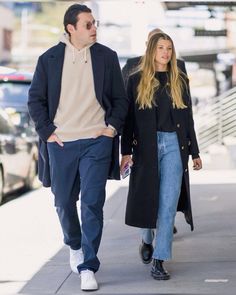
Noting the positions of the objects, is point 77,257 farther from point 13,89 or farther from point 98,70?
point 13,89

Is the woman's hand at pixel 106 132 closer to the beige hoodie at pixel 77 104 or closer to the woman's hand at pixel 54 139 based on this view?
the beige hoodie at pixel 77 104

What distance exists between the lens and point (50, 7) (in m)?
98.8

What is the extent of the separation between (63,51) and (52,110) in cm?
45

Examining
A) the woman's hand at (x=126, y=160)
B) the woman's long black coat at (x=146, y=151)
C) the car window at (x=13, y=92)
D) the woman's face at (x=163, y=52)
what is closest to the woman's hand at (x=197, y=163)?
the woman's long black coat at (x=146, y=151)

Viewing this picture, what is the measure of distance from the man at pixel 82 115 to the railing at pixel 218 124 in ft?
47.9

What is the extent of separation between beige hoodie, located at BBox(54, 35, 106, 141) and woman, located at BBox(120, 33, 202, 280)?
426 mm

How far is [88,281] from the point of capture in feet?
20.6

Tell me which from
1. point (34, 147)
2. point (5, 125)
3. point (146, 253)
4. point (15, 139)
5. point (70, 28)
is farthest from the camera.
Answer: point (34, 147)

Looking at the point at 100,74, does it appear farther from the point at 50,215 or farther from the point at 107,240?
the point at 50,215

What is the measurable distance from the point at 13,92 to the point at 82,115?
1175cm

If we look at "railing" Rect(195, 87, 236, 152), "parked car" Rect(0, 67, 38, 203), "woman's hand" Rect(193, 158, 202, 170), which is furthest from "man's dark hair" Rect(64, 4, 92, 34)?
"railing" Rect(195, 87, 236, 152)

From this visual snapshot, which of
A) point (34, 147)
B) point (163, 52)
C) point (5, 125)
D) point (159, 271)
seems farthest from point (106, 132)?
point (34, 147)

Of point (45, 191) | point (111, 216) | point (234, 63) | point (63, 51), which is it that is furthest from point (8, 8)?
point (63, 51)

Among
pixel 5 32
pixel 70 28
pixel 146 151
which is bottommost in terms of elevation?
pixel 5 32
